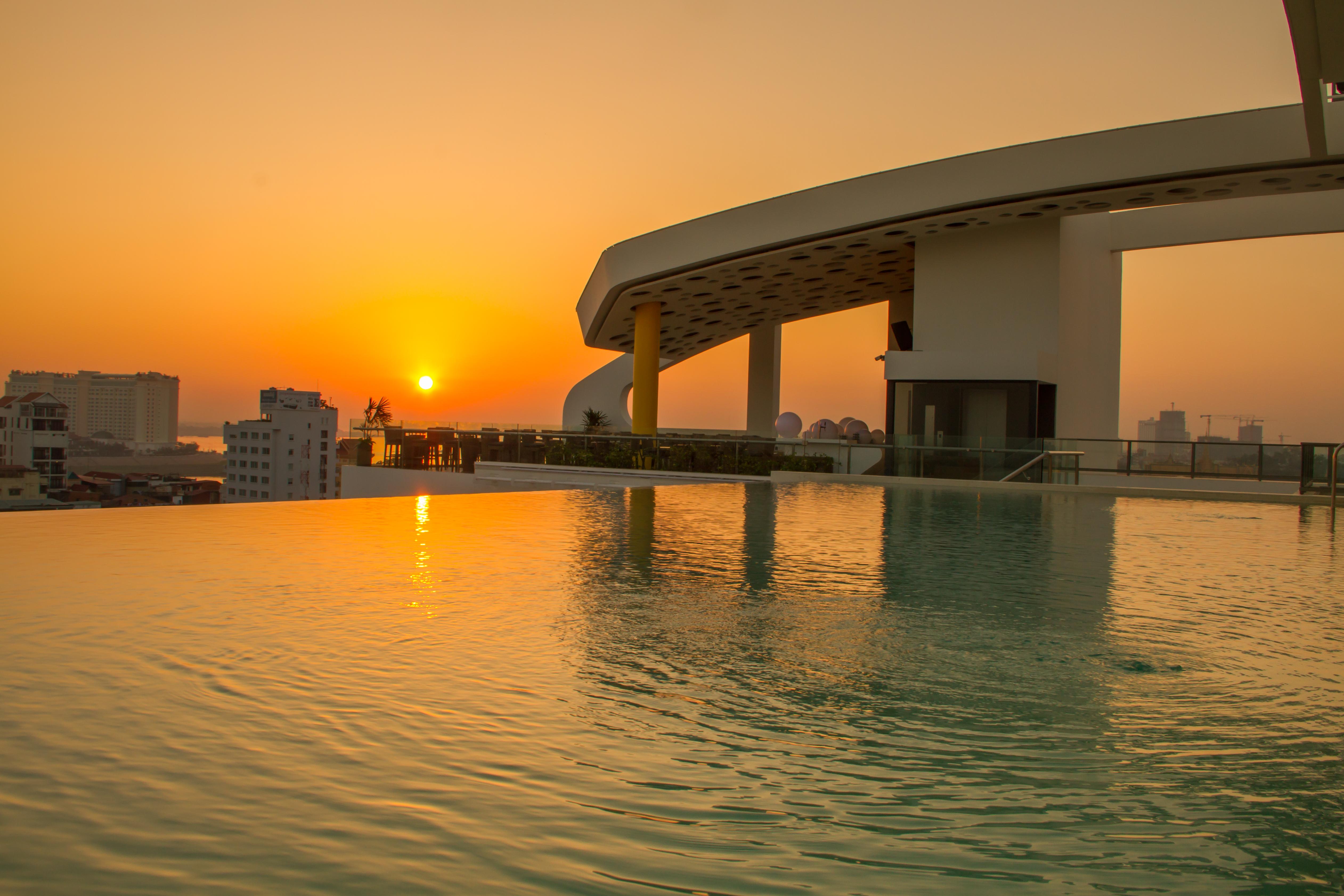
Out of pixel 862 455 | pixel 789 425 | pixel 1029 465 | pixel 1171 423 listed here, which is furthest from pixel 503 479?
pixel 789 425

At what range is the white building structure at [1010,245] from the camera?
59.5 feet

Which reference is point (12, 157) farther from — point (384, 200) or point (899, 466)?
point (899, 466)

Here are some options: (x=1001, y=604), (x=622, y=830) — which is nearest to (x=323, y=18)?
(x=1001, y=604)

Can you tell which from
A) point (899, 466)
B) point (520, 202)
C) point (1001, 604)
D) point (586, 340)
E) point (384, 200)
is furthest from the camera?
point (586, 340)

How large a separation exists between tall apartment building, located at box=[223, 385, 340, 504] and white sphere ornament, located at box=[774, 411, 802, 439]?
2436 centimetres

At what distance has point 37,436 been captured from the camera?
19.9m

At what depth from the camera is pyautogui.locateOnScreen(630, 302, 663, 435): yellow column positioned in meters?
A: 28.2

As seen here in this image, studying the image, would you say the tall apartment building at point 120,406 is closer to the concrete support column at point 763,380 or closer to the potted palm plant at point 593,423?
the potted palm plant at point 593,423

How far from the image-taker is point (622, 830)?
2.05m

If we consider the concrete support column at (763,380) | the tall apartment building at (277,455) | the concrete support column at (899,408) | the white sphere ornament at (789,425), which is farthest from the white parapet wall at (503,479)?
the tall apartment building at (277,455)

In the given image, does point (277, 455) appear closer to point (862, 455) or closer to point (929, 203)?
point (929, 203)

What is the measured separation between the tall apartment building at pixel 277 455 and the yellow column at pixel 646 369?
26.1 metres

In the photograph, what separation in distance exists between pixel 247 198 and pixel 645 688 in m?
20.2

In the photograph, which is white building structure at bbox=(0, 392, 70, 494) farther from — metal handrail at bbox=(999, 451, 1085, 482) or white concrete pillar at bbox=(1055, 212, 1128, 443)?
white concrete pillar at bbox=(1055, 212, 1128, 443)
